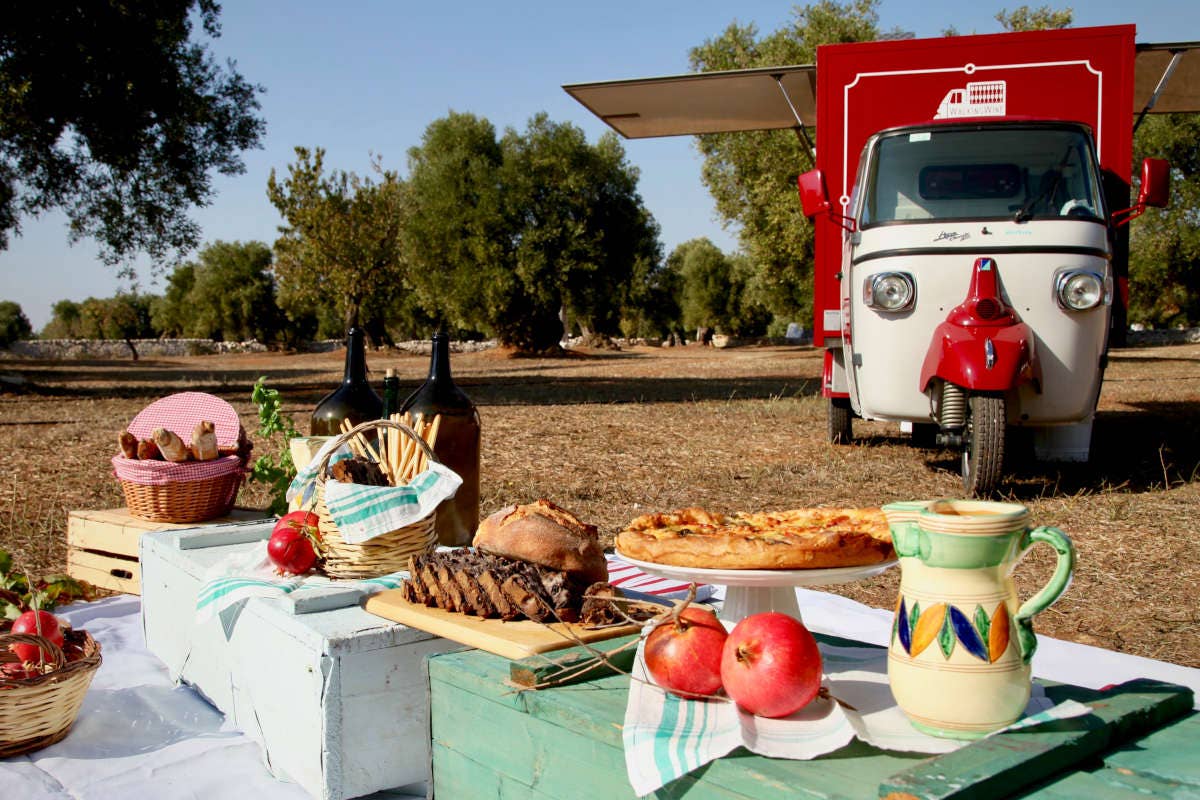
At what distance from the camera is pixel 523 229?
102ft

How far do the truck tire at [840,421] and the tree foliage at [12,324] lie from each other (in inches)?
2161

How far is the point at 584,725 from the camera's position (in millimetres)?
1430

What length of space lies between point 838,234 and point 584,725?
6187mm

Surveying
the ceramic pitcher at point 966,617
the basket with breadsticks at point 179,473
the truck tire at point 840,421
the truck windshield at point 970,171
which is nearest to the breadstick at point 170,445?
the basket with breadsticks at point 179,473

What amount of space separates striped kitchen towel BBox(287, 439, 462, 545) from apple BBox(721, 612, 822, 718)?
3.22 ft

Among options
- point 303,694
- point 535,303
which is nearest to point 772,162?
point 535,303

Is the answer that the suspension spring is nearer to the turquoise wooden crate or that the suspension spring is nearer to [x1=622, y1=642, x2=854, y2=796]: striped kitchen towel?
the turquoise wooden crate

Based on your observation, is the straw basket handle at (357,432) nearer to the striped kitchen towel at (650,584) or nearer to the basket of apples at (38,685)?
the basket of apples at (38,685)

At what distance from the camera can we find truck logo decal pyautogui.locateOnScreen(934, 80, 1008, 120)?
669cm

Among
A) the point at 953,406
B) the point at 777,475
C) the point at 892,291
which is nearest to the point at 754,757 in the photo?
the point at 953,406

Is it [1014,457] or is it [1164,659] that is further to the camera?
[1014,457]

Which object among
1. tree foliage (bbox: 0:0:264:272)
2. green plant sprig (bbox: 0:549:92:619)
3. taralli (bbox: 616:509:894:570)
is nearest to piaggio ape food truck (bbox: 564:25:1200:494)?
taralli (bbox: 616:509:894:570)

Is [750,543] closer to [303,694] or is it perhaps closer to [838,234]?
[303,694]

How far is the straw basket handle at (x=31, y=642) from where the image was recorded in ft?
7.68
